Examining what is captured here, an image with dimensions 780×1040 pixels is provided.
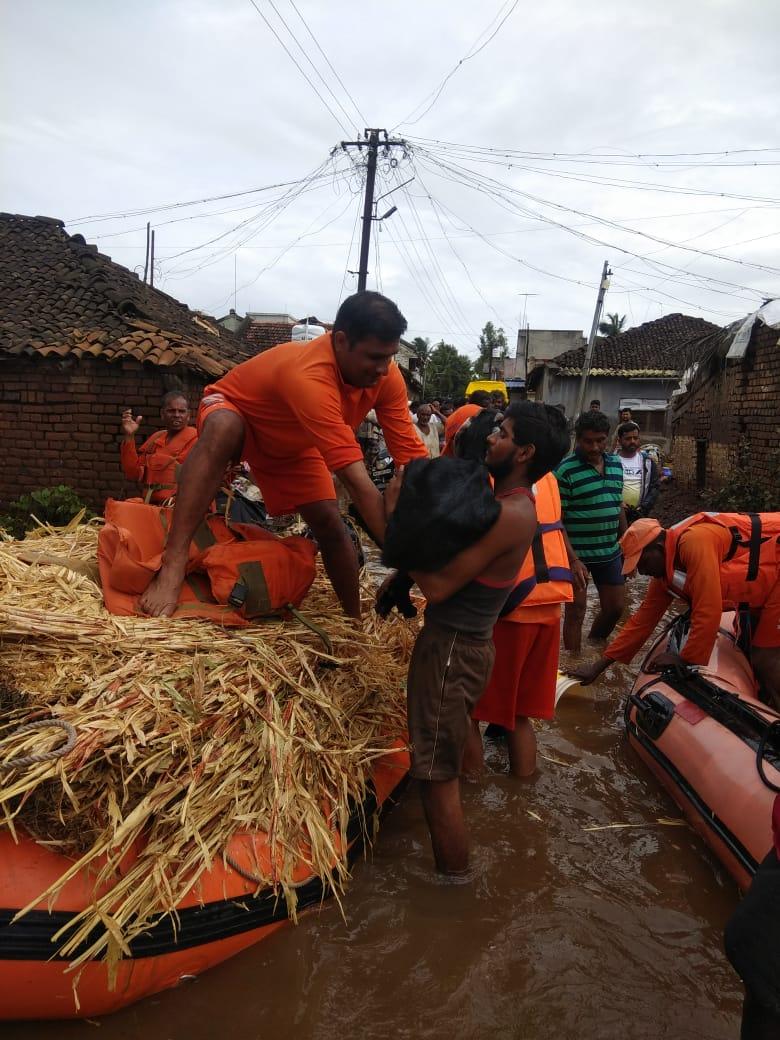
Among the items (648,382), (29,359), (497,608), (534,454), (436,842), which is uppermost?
(648,382)

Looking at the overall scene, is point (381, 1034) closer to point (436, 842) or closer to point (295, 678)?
point (436, 842)

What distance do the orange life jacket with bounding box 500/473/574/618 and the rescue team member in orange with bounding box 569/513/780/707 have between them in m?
0.59

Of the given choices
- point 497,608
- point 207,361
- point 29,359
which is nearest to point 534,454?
point 497,608

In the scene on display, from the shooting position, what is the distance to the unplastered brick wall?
324 inches

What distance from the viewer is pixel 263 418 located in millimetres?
3271

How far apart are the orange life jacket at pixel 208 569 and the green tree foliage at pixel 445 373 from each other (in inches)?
1879

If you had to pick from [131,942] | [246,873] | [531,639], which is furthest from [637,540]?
[131,942]

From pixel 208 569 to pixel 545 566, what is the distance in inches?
60.3

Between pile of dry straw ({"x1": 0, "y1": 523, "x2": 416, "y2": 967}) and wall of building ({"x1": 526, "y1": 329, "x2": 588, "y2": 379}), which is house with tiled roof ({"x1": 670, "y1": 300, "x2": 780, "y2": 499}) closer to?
pile of dry straw ({"x1": 0, "y1": 523, "x2": 416, "y2": 967})

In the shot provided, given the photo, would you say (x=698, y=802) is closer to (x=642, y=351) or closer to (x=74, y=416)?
(x=74, y=416)

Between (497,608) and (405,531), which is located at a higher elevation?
(405,531)

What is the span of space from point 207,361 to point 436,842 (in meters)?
6.86

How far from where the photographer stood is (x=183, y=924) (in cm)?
223

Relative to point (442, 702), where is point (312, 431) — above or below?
above
